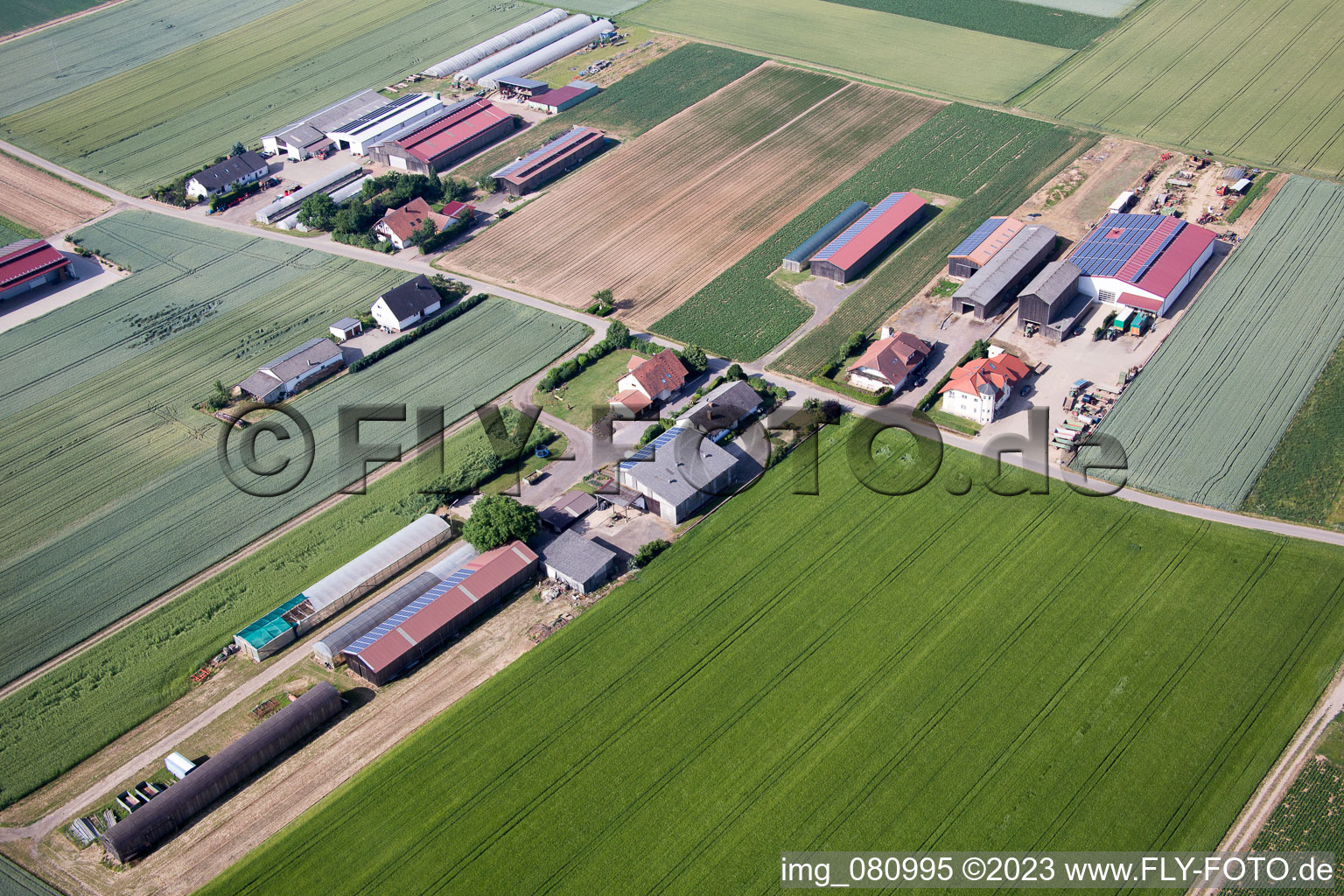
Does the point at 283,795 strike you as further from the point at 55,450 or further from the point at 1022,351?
the point at 1022,351

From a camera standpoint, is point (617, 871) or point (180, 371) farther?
point (180, 371)

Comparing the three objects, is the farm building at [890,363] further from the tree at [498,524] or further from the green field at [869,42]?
the green field at [869,42]

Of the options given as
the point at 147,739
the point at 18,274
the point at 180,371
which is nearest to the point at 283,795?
the point at 147,739

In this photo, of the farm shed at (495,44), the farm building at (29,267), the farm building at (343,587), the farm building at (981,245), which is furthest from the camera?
the farm shed at (495,44)

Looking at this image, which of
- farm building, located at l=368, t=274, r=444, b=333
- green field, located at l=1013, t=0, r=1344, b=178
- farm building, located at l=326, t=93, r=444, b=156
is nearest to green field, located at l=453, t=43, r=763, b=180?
farm building, located at l=326, t=93, r=444, b=156

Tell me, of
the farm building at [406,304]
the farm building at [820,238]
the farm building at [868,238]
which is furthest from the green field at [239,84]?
the farm building at [868,238]

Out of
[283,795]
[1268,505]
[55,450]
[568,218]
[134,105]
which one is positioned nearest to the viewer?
[283,795]

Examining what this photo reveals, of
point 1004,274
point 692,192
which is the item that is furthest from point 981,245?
point 692,192
